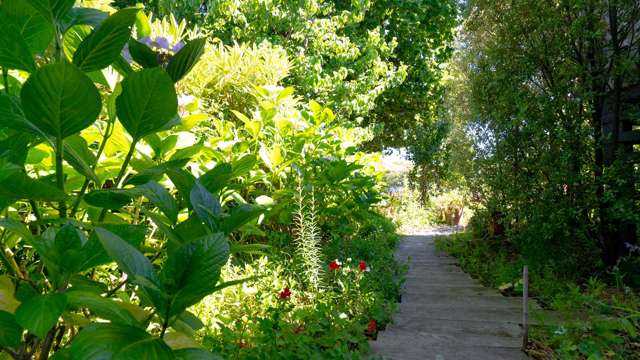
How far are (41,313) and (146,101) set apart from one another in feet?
0.84

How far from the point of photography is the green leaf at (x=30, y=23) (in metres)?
0.54

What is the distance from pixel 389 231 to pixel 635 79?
14.6 feet

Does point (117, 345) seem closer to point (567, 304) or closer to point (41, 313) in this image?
point (41, 313)

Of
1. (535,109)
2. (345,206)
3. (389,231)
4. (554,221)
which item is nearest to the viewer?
(345,206)

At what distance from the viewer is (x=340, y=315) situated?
7.80 ft

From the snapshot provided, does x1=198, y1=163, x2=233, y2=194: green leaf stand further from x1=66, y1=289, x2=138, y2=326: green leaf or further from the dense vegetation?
the dense vegetation

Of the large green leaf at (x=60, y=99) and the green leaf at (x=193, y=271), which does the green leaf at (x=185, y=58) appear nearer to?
the large green leaf at (x=60, y=99)

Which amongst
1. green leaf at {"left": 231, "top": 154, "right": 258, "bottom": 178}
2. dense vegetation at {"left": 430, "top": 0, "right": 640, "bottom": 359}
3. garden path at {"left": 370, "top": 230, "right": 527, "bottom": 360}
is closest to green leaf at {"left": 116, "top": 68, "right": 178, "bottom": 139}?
green leaf at {"left": 231, "top": 154, "right": 258, "bottom": 178}

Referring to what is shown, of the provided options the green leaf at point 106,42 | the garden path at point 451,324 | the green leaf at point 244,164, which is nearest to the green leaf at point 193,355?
the green leaf at point 106,42

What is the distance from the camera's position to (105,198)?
587 millimetres

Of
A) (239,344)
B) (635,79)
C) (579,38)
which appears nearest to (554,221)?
(635,79)

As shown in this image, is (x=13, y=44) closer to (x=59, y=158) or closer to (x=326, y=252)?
(x=59, y=158)

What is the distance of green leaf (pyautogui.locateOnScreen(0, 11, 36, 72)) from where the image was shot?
1.62 ft

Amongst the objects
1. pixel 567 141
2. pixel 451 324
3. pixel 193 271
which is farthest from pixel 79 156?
pixel 567 141
